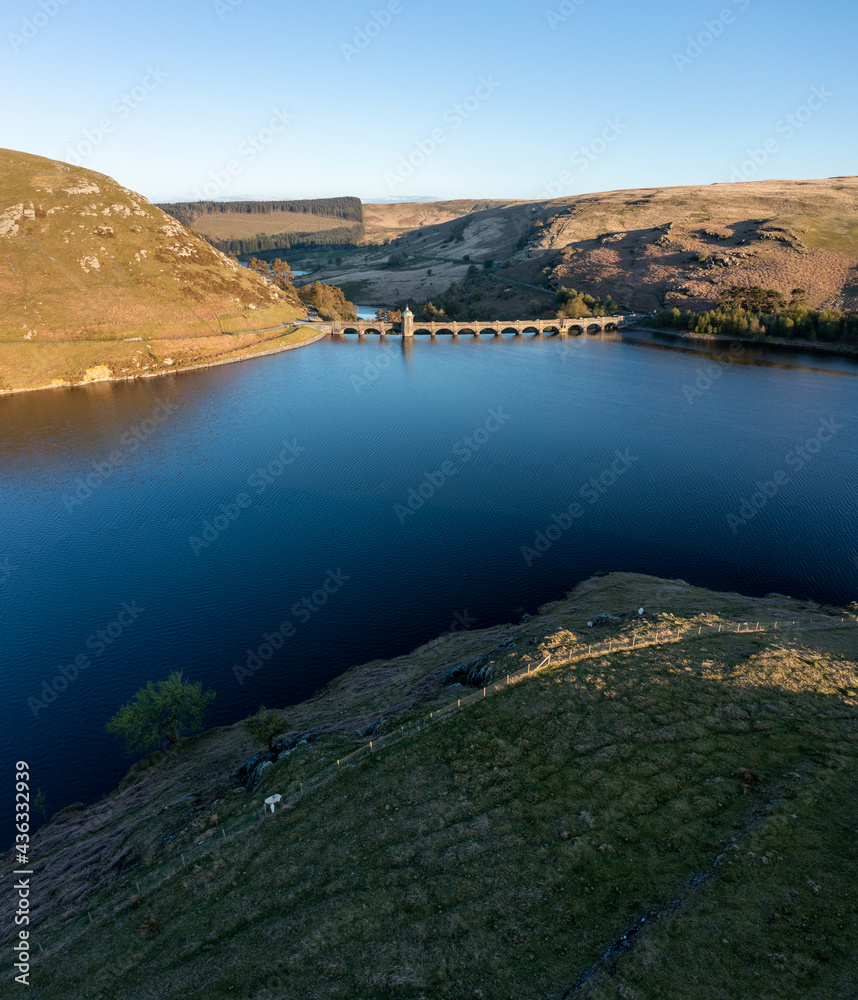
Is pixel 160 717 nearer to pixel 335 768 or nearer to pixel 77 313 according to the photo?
pixel 335 768

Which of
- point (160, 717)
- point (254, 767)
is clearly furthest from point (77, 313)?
point (254, 767)

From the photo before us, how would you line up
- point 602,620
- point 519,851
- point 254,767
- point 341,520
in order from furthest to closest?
point 341,520, point 602,620, point 254,767, point 519,851

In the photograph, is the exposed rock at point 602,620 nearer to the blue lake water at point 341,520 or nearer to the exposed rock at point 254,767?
the blue lake water at point 341,520

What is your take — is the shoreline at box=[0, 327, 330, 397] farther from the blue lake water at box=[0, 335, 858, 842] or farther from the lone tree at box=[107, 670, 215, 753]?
the lone tree at box=[107, 670, 215, 753]

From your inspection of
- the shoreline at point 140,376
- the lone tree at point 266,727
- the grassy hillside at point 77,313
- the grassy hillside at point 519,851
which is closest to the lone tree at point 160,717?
the grassy hillside at point 519,851

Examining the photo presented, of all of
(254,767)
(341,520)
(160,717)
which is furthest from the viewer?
(341,520)

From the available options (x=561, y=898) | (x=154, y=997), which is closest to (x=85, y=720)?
(x=154, y=997)

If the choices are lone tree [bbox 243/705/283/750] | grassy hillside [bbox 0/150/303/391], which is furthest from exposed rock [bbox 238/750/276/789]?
grassy hillside [bbox 0/150/303/391]
